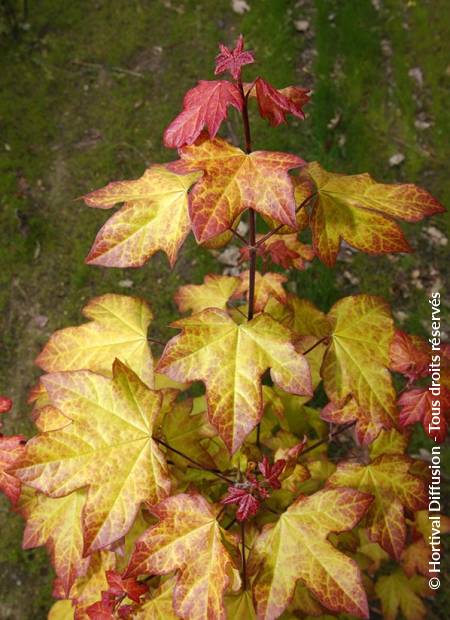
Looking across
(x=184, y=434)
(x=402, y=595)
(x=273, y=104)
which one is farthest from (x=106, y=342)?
(x=402, y=595)

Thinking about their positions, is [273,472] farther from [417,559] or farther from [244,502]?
[417,559]

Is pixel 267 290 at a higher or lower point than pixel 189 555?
higher

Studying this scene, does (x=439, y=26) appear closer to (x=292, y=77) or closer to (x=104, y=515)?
(x=292, y=77)

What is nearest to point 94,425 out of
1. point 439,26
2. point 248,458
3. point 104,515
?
point 104,515

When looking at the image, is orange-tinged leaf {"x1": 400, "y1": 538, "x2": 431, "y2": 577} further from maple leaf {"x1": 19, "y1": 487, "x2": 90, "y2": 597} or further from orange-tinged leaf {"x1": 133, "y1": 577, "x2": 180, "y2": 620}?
maple leaf {"x1": 19, "y1": 487, "x2": 90, "y2": 597}

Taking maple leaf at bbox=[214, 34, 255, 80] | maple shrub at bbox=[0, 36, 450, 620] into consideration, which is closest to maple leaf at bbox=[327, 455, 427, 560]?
maple shrub at bbox=[0, 36, 450, 620]

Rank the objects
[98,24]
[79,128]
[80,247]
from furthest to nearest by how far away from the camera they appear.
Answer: [98,24] < [79,128] < [80,247]
